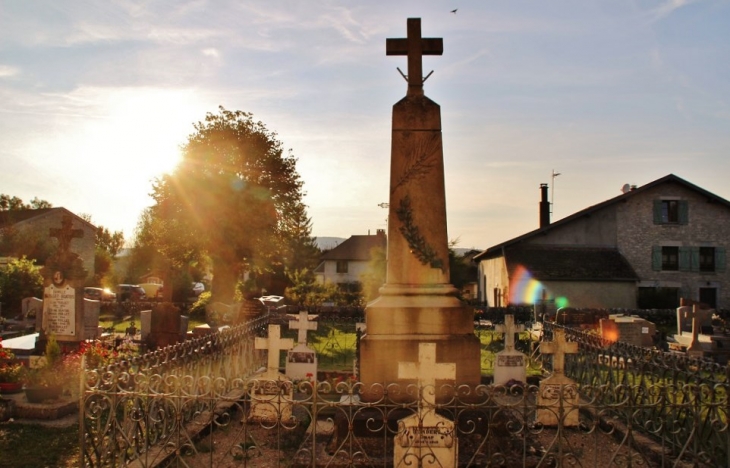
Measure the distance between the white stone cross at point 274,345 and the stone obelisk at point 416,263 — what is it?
61.8 inches

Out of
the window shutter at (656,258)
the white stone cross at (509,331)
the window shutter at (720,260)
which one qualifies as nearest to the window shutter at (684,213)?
the window shutter at (656,258)

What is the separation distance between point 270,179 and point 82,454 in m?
27.9

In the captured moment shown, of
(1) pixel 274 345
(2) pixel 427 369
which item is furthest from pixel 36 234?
(2) pixel 427 369

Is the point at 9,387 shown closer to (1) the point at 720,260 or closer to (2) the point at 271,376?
(2) the point at 271,376

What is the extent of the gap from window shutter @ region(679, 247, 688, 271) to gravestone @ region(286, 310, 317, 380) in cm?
2724

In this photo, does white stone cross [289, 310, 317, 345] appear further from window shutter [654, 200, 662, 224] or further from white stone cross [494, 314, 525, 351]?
window shutter [654, 200, 662, 224]

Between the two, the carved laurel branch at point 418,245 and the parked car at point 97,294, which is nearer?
the carved laurel branch at point 418,245

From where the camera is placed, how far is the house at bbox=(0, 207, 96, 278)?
4303 cm

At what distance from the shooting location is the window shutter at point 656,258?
31.8m

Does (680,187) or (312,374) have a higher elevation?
(680,187)

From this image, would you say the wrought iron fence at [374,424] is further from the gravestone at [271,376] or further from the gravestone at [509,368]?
the gravestone at [509,368]

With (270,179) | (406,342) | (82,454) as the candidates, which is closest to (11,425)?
(82,454)

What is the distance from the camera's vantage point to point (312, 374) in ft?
37.2

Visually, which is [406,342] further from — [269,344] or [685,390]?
A: [685,390]
